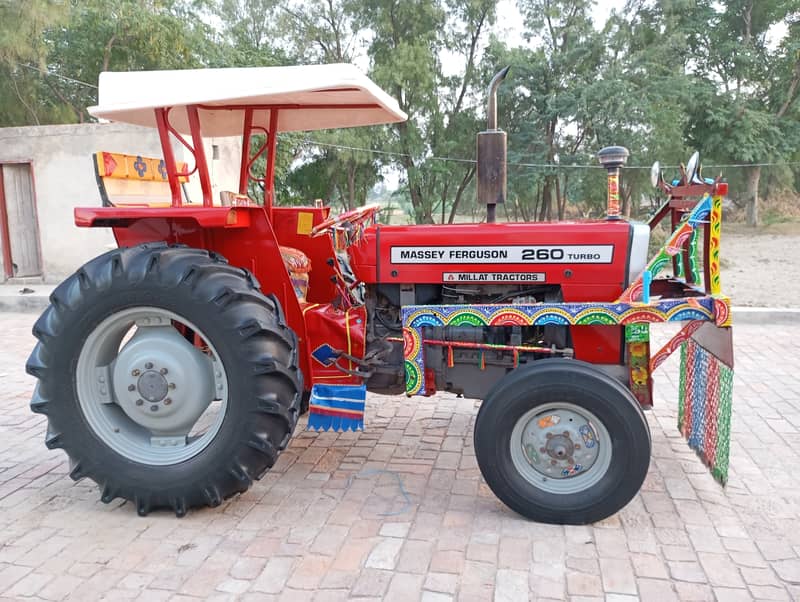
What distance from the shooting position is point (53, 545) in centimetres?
288

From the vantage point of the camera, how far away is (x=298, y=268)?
375cm

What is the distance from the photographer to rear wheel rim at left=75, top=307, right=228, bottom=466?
3.11 m

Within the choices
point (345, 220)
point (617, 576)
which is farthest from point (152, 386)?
point (617, 576)

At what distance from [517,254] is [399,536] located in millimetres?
1457

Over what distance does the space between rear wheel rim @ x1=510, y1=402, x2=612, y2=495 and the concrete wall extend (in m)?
7.73

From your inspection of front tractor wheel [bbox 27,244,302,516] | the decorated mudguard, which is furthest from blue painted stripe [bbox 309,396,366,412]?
front tractor wheel [bbox 27,244,302,516]

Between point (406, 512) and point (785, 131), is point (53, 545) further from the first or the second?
point (785, 131)

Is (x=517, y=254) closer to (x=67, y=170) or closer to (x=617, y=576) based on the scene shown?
(x=617, y=576)

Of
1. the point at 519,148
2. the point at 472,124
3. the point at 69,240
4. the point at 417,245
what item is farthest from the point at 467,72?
the point at 417,245

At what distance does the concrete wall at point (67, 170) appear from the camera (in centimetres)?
964

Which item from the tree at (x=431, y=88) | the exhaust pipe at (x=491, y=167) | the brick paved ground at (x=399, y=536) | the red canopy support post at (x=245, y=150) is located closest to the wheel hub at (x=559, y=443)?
the brick paved ground at (x=399, y=536)

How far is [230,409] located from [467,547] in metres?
1.21

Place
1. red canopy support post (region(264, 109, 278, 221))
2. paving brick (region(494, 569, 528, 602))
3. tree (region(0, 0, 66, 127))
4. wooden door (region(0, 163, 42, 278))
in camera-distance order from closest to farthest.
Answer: paving brick (region(494, 569, 528, 602)), red canopy support post (region(264, 109, 278, 221)), wooden door (region(0, 163, 42, 278)), tree (region(0, 0, 66, 127))

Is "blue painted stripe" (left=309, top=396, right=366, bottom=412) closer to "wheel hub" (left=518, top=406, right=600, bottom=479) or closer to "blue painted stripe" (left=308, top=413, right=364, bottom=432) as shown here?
"blue painted stripe" (left=308, top=413, right=364, bottom=432)
